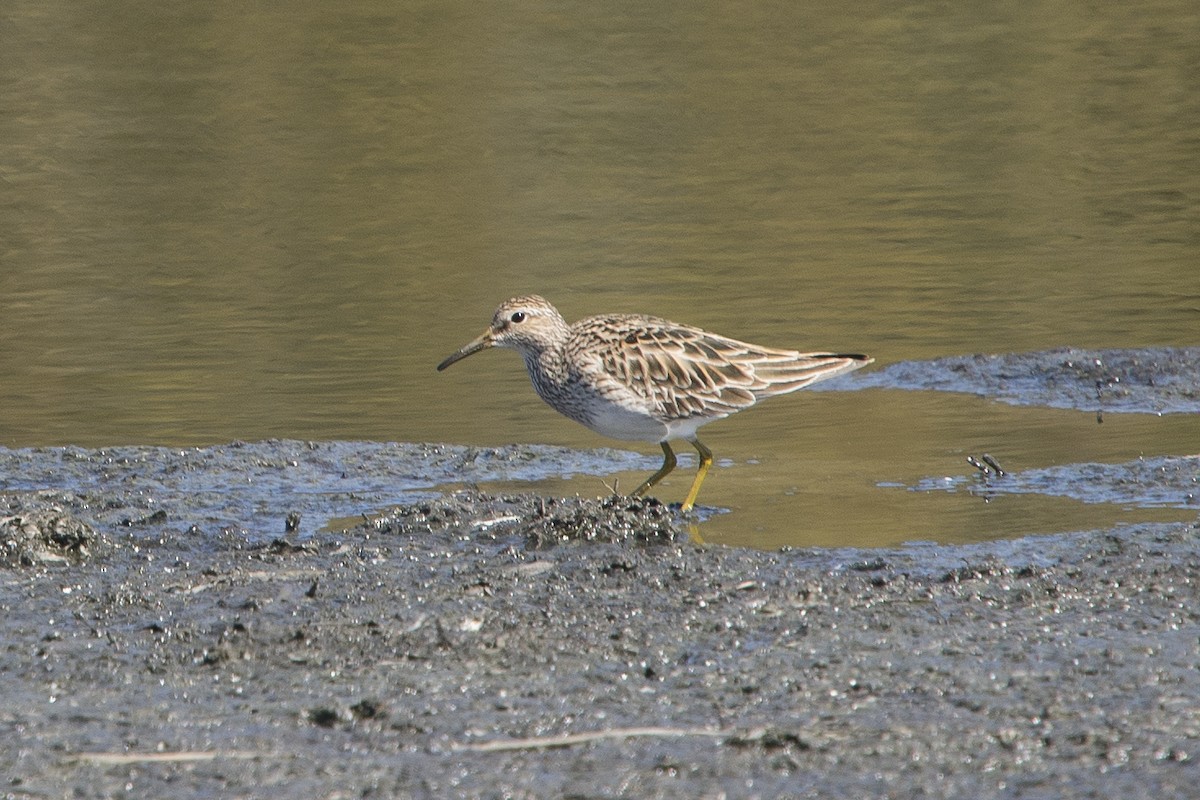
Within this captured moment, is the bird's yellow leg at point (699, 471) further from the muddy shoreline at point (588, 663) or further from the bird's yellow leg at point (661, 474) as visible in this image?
the muddy shoreline at point (588, 663)

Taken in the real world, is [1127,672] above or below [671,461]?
above

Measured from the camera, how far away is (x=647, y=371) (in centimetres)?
753

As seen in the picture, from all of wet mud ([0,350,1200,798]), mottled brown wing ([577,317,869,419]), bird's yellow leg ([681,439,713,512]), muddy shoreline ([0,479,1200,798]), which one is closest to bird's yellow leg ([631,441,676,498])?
bird's yellow leg ([681,439,713,512])

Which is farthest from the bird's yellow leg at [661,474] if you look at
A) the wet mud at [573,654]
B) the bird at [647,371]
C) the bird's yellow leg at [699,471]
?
the wet mud at [573,654]

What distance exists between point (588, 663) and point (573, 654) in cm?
9

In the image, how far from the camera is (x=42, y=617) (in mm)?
5539

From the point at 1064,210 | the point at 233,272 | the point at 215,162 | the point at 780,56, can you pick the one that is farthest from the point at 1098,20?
the point at 233,272

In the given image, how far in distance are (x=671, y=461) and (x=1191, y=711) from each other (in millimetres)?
3579

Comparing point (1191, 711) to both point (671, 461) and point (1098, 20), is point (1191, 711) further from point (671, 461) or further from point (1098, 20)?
point (1098, 20)

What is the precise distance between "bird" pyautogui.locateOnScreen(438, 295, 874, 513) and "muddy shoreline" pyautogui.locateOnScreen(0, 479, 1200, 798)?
1021 mm

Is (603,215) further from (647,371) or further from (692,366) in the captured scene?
(647,371)

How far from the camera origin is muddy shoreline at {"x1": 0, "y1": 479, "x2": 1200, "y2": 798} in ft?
13.7

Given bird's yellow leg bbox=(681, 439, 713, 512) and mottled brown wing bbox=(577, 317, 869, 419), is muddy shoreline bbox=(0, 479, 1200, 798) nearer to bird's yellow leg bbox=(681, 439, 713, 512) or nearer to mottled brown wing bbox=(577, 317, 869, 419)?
bird's yellow leg bbox=(681, 439, 713, 512)

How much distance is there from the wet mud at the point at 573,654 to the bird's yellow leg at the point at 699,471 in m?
0.30
